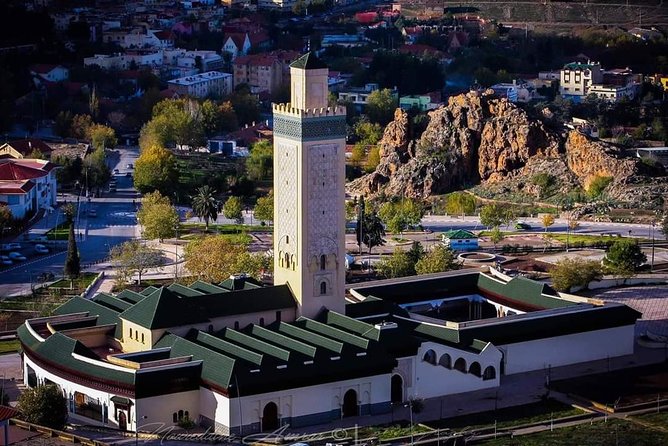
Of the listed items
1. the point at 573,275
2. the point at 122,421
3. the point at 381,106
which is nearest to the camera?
the point at 122,421

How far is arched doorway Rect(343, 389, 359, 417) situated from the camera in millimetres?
51094

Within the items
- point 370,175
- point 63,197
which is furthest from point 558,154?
point 63,197

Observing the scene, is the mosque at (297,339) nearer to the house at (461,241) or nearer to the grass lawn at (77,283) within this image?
the grass lawn at (77,283)

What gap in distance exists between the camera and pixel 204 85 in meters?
111

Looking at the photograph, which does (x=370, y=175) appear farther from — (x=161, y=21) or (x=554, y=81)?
(x=161, y=21)

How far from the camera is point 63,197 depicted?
83500 mm

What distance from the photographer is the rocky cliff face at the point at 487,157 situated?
83.1m

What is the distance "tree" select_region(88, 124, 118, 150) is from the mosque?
3697 centimetres

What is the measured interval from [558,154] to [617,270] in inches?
715

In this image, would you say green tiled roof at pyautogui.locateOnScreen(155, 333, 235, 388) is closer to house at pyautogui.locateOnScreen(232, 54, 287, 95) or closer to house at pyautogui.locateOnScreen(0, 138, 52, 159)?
house at pyautogui.locateOnScreen(0, 138, 52, 159)

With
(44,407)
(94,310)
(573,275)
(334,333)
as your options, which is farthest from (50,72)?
(44,407)

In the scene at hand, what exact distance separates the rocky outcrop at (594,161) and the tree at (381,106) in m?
21.7

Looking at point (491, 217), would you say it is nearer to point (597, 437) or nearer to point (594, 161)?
point (594, 161)

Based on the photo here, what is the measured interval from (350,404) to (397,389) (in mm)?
1843
